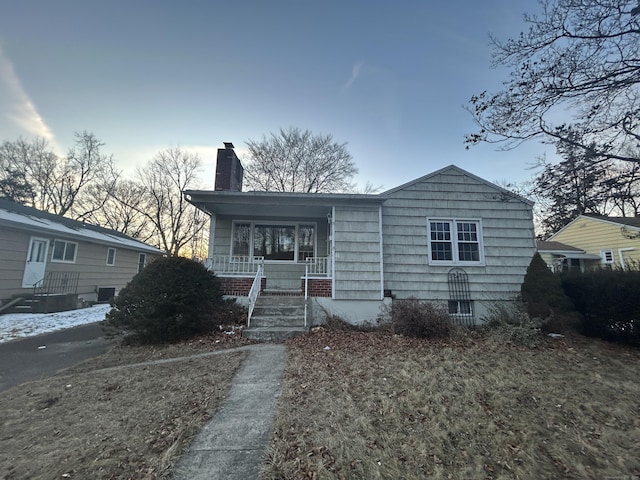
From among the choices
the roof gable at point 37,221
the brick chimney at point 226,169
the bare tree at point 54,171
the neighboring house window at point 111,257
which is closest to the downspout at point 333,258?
the brick chimney at point 226,169

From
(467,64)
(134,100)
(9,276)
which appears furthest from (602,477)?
(9,276)

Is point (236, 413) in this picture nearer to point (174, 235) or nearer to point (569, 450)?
point (569, 450)

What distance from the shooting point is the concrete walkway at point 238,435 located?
2.33m

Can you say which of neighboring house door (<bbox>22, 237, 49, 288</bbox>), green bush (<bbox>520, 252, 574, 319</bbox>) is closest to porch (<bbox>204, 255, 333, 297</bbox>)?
green bush (<bbox>520, 252, 574, 319</bbox>)

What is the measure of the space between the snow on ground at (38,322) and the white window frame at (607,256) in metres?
24.5

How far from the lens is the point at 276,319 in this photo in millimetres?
7281

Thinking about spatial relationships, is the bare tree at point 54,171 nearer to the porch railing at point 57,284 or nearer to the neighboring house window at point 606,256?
the porch railing at point 57,284

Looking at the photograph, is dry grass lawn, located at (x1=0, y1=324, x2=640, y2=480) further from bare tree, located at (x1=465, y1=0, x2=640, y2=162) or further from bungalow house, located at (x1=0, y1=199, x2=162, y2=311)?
bungalow house, located at (x1=0, y1=199, x2=162, y2=311)

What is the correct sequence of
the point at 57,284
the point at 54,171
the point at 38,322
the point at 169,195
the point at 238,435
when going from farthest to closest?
the point at 169,195 → the point at 54,171 → the point at 57,284 → the point at 38,322 → the point at 238,435

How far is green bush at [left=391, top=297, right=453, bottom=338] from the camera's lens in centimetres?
666

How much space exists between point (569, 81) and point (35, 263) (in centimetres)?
1760

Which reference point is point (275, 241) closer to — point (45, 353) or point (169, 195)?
point (45, 353)

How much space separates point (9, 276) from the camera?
9938mm

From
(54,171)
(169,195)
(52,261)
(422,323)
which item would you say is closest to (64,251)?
(52,261)
